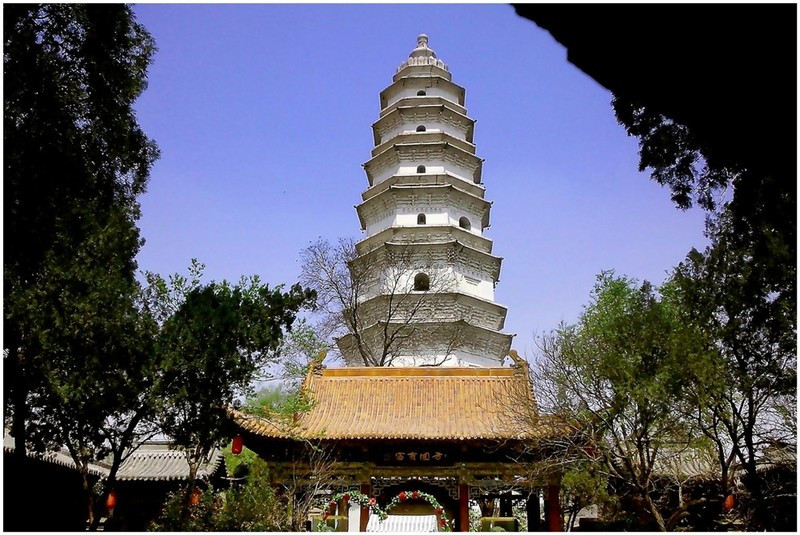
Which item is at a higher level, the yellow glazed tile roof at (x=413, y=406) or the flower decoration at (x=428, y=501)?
the yellow glazed tile roof at (x=413, y=406)

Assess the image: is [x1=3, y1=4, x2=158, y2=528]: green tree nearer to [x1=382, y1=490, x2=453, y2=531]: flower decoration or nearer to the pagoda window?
[x1=382, y1=490, x2=453, y2=531]: flower decoration

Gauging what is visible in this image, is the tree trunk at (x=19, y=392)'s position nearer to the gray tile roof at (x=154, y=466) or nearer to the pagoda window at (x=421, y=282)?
the gray tile roof at (x=154, y=466)

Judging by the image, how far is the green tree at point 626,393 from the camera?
826cm

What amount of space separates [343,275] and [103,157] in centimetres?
950

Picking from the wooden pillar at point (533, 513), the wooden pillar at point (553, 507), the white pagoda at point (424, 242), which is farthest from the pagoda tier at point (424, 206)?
the wooden pillar at point (553, 507)

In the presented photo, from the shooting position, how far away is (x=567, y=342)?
9.92 meters

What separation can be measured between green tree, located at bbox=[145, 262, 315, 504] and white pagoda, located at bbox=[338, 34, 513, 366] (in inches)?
305

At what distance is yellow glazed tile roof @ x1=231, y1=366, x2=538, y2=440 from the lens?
10.2 meters

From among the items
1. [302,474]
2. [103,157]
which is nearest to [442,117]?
[302,474]

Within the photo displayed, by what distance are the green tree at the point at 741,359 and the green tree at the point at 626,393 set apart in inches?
15.3

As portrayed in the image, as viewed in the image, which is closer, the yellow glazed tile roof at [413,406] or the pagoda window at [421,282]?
the yellow glazed tile roof at [413,406]

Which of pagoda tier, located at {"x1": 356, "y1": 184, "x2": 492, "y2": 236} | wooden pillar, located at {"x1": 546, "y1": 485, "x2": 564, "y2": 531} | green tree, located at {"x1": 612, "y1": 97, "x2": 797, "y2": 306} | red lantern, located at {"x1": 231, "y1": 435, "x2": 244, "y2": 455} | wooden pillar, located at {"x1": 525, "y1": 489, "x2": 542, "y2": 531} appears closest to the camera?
green tree, located at {"x1": 612, "y1": 97, "x2": 797, "y2": 306}

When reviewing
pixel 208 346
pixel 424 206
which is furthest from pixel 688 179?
pixel 424 206

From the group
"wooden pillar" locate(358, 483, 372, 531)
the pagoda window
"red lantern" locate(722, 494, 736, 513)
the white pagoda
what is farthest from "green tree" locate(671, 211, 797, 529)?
the pagoda window
